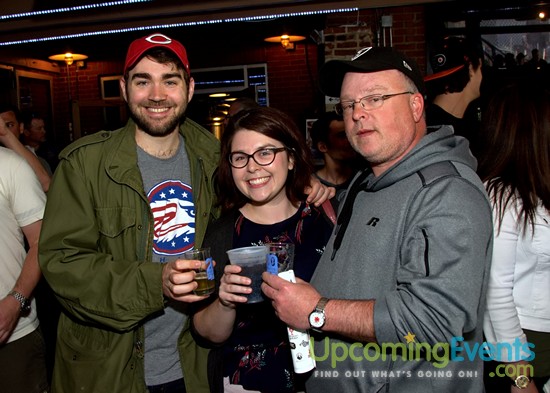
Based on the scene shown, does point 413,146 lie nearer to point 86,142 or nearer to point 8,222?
point 86,142

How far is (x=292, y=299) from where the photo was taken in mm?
1632

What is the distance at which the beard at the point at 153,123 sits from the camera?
7.71 ft

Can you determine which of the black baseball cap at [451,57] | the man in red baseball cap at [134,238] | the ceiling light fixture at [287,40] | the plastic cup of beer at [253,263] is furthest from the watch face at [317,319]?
the ceiling light fixture at [287,40]

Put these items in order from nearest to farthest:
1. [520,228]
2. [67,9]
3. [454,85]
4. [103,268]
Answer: [103,268] < [520,228] < [454,85] < [67,9]

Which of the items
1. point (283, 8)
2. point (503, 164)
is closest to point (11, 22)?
point (283, 8)

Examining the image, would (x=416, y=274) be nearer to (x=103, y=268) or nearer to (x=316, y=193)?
(x=316, y=193)

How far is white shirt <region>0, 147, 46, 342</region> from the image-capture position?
8.25 feet

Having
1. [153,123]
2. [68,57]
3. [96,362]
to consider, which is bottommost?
[96,362]

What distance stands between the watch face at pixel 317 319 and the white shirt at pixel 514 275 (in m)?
1.03

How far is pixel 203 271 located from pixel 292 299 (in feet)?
1.34

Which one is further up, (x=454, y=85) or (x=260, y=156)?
(x=454, y=85)

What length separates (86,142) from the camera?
2248 mm

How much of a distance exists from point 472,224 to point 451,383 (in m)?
0.60

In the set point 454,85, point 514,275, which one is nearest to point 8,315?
point 514,275
